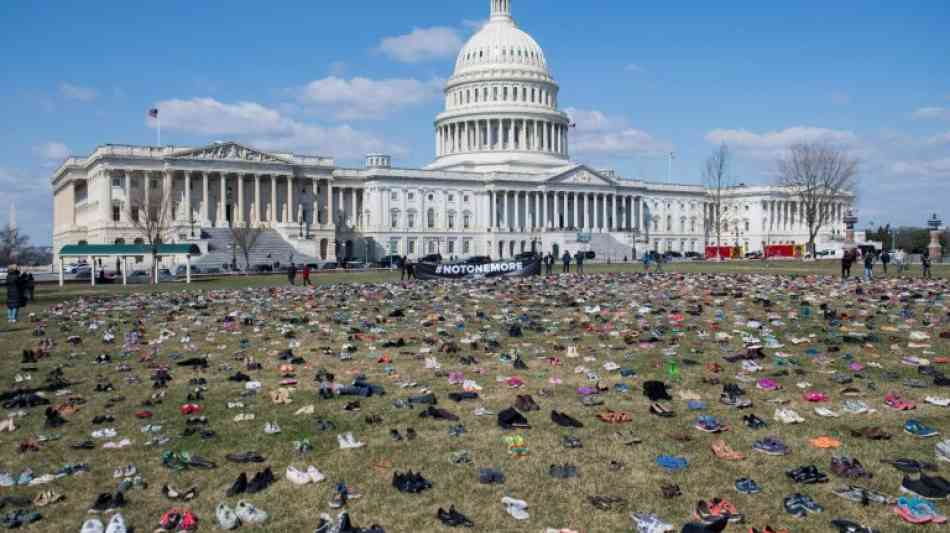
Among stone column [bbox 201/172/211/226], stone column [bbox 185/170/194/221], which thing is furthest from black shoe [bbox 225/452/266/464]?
stone column [bbox 201/172/211/226]

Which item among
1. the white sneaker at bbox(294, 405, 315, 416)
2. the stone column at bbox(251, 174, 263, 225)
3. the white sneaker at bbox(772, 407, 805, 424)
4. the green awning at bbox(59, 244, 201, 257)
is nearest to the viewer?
the white sneaker at bbox(772, 407, 805, 424)

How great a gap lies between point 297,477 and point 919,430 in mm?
7749

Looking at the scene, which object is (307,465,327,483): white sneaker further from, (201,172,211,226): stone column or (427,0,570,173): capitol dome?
(427,0,570,173): capitol dome

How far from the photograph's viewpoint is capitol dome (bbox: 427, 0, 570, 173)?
124688mm

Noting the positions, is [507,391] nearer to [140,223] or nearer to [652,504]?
[652,504]

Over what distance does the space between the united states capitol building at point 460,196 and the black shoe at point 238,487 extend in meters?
79.3

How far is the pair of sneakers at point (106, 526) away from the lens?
7457 mm

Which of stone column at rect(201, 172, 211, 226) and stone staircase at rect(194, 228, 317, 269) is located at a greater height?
stone column at rect(201, 172, 211, 226)

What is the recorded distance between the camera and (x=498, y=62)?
129250mm

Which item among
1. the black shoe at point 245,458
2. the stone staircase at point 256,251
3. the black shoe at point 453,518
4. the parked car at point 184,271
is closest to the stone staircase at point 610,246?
the stone staircase at point 256,251

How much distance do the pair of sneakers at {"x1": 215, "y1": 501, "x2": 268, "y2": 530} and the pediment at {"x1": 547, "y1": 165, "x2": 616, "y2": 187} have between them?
112m

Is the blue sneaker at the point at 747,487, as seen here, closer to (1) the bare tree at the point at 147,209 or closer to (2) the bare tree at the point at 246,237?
(1) the bare tree at the point at 147,209

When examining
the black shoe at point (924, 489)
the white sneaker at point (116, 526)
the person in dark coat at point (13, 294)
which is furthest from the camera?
the person in dark coat at point (13, 294)

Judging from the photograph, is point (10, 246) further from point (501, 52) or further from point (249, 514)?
point (249, 514)
